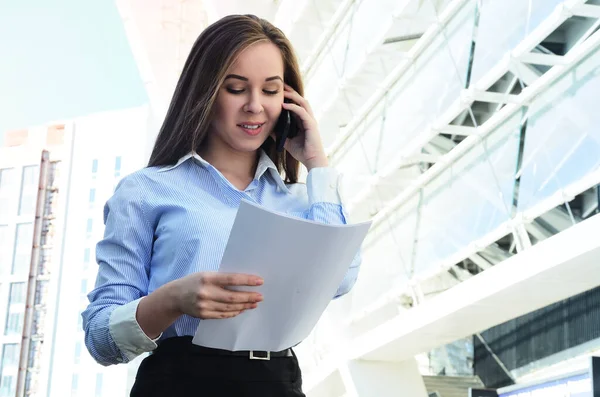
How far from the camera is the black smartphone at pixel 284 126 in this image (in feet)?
6.66

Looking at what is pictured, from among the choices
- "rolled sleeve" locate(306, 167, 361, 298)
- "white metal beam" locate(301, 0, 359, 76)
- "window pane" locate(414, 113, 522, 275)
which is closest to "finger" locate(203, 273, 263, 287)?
"rolled sleeve" locate(306, 167, 361, 298)

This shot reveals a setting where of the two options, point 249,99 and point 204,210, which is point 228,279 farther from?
point 249,99

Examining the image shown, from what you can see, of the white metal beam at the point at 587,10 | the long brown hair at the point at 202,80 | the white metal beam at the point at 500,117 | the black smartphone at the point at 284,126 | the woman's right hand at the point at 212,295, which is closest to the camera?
the woman's right hand at the point at 212,295

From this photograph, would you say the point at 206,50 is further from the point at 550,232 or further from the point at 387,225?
the point at 387,225

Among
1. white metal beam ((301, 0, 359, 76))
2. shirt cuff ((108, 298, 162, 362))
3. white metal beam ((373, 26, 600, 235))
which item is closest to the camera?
shirt cuff ((108, 298, 162, 362))

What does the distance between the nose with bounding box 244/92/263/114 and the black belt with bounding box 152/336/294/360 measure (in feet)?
1.61

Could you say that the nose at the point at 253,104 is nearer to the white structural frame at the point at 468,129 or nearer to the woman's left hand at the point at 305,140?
the woman's left hand at the point at 305,140

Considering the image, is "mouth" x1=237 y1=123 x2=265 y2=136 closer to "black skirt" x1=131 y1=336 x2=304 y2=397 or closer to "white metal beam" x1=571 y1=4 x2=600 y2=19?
"black skirt" x1=131 y1=336 x2=304 y2=397

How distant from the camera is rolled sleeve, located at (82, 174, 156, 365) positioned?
64.2 inches

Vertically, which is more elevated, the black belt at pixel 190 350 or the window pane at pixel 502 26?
the window pane at pixel 502 26

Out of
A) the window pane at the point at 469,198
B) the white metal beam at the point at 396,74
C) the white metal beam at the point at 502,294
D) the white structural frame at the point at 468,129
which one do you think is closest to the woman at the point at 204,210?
the white metal beam at the point at 502,294

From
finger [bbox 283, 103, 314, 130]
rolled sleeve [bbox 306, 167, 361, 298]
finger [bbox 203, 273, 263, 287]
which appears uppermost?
finger [bbox 283, 103, 314, 130]

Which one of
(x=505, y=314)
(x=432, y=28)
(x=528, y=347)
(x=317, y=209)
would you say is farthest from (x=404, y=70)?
(x=317, y=209)

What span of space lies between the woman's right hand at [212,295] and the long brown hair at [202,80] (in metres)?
0.45
